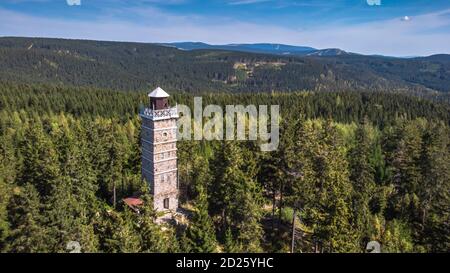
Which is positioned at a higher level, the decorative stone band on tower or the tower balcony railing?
the tower balcony railing

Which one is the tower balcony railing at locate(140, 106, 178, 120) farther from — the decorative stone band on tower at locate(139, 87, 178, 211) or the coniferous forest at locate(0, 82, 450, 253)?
the coniferous forest at locate(0, 82, 450, 253)

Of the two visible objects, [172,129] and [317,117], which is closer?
[172,129]

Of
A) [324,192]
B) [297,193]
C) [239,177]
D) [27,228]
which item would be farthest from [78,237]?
[324,192]

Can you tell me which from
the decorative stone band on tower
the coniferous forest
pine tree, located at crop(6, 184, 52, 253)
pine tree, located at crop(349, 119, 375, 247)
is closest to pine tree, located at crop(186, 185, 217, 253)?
the coniferous forest

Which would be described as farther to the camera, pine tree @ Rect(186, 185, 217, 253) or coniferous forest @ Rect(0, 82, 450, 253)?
pine tree @ Rect(186, 185, 217, 253)

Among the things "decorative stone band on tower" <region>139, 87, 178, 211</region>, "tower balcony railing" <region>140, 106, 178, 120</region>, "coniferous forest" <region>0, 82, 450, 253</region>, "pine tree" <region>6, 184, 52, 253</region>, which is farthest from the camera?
"decorative stone band on tower" <region>139, 87, 178, 211</region>

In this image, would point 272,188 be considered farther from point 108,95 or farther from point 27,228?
point 108,95

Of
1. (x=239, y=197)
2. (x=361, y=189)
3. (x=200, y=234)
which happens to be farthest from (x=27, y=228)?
(x=361, y=189)
